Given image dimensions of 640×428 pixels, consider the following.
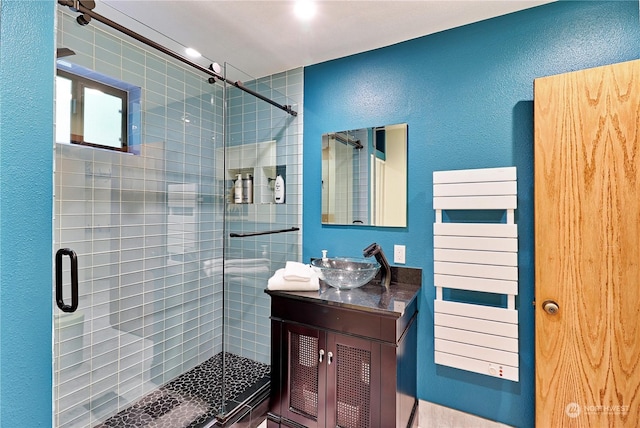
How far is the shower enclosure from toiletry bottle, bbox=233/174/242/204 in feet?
0.14

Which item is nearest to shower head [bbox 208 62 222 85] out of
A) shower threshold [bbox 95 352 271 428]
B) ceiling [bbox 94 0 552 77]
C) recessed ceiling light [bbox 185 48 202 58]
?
ceiling [bbox 94 0 552 77]

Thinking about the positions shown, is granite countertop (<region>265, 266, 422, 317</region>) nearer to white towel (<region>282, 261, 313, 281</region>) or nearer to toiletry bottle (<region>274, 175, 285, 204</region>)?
white towel (<region>282, 261, 313, 281</region>)

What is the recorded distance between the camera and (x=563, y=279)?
58.7 inches

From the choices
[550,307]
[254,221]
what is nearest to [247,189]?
[254,221]

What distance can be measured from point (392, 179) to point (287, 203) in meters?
0.86

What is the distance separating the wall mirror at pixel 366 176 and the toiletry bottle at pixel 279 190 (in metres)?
0.34

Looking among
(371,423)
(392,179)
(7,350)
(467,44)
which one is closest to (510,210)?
(392,179)

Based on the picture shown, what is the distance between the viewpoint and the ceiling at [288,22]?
166 centimetres

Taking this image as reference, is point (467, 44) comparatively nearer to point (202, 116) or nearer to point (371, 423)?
point (202, 116)

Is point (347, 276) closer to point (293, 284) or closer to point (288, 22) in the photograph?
point (293, 284)

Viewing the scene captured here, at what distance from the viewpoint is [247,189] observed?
7.06 feet

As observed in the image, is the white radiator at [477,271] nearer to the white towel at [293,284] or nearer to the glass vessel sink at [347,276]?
the glass vessel sink at [347,276]

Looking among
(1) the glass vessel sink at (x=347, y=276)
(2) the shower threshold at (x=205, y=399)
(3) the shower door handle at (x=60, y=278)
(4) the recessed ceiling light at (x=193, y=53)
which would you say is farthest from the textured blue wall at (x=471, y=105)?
(3) the shower door handle at (x=60, y=278)

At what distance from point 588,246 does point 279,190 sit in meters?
1.91
